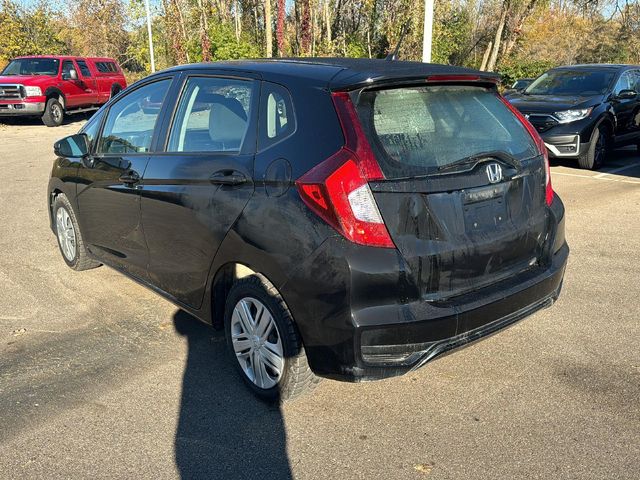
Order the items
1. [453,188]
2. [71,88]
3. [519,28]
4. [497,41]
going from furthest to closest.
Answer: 1. [519,28]
2. [497,41]
3. [71,88]
4. [453,188]

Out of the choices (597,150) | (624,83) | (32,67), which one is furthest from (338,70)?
(32,67)

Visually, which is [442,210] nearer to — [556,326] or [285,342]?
[285,342]

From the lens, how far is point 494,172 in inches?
121

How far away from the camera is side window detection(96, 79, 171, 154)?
13.1 ft

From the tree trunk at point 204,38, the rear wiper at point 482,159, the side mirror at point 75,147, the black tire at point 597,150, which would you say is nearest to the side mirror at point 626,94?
the black tire at point 597,150

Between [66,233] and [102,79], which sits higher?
[102,79]

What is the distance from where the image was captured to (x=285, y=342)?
2988 mm

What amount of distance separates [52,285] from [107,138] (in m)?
1.41

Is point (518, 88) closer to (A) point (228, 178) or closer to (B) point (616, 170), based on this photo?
(B) point (616, 170)

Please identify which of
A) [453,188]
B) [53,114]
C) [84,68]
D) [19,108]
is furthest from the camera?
[84,68]

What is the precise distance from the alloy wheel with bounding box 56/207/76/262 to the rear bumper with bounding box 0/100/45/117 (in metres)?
14.2

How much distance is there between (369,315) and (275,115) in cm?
115

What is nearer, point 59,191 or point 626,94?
point 59,191

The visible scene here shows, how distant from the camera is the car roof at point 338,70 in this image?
2.96 m
